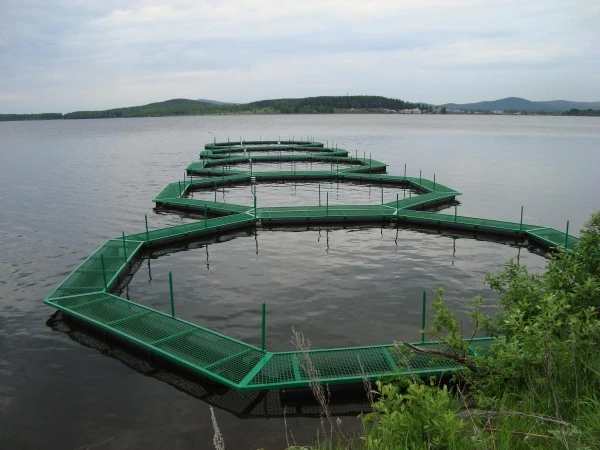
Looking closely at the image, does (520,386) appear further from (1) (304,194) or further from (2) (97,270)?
(1) (304,194)

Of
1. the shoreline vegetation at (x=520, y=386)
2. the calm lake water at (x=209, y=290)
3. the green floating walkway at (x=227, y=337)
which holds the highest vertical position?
the shoreline vegetation at (x=520, y=386)

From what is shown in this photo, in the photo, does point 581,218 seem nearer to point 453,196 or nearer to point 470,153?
point 453,196

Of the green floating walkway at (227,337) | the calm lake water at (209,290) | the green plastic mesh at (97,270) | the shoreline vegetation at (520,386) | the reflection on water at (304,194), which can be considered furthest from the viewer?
the reflection on water at (304,194)

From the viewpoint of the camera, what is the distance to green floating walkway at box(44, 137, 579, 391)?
1120cm

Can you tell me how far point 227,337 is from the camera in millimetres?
13062

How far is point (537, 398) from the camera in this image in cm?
584

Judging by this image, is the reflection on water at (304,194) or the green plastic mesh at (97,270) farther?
the reflection on water at (304,194)

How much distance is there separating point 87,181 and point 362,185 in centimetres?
2634

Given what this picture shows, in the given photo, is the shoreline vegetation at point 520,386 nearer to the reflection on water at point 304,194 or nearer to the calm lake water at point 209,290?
the calm lake water at point 209,290

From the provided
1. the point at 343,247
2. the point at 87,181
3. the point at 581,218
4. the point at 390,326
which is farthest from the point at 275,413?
the point at 87,181

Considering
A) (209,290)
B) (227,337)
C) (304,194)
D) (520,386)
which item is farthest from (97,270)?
(304,194)

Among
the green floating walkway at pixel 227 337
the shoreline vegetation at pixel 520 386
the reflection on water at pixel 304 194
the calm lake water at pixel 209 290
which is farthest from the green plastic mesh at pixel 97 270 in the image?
the reflection on water at pixel 304 194

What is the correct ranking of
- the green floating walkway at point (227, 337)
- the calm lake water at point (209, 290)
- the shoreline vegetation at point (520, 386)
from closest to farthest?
the shoreline vegetation at point (520, 386), the calm lake water at point (209, 290), the green floating walkway at point (227, 337)

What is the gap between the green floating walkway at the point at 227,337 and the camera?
36.8ft
